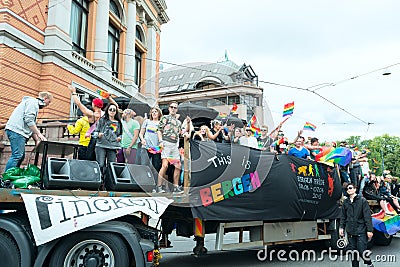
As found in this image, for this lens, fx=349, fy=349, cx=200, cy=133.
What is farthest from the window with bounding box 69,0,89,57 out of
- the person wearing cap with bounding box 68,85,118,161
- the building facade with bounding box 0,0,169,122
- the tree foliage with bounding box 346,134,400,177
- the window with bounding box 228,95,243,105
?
the tree foliage with bounding box 346,134,400,177

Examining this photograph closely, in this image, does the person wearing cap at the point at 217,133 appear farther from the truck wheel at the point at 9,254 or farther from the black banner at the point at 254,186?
the truck wheel at the point at 9,254

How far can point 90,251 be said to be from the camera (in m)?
4.37

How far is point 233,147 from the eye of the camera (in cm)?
614

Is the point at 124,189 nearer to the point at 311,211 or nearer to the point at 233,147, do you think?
the point at 233,147

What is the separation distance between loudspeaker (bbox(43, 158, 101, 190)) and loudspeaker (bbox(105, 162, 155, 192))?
0.21 meters

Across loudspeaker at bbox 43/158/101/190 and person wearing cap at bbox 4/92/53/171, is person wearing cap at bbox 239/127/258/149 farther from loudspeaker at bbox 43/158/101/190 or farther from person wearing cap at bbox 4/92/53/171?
person wearing cap at bbox 4/92/53/171

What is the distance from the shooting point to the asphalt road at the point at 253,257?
22.4 feet

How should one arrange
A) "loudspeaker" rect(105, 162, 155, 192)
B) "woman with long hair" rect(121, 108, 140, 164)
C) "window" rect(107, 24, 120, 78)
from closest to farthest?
"loudspeaker" rect(105, 162, 155, 192) < "woman with long hair" rect(121, 108, 140, 164) < "window" rect(107, 24, 120, 78)

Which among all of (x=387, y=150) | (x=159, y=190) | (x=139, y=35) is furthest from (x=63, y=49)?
(x=387, y=150)

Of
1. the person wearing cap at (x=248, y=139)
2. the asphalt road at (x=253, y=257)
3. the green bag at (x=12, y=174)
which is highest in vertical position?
the person wearing cap at (x=248, y=139)

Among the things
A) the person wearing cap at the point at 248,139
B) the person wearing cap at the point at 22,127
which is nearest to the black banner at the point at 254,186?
the person wearing cap at the point at 248,139

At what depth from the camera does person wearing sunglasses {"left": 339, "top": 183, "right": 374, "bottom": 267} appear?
6145mm

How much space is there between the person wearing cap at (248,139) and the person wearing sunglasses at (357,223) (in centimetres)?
229

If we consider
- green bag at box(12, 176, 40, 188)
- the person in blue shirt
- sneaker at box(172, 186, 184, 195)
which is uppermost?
the person in blue shirt
